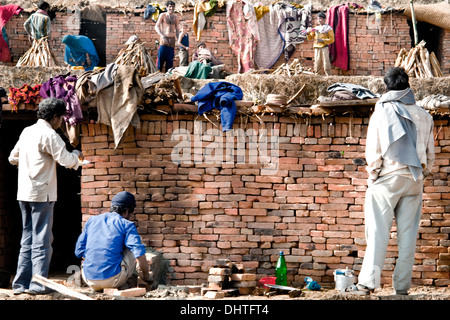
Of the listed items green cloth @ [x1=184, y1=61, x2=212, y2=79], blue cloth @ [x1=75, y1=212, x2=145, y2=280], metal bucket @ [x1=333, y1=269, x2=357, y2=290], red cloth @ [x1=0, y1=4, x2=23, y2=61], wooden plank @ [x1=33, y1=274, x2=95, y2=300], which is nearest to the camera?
wooden plank @ [x1=33, y1=274, x2=95, y2=300]

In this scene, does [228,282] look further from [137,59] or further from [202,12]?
[202,12]

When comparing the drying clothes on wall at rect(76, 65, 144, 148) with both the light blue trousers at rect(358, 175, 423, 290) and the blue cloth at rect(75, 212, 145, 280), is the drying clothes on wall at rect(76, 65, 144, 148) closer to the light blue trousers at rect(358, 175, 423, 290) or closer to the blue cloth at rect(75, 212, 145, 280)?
the blue cloth at rect(75, 212, 145, 280)

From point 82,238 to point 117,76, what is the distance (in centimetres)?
196

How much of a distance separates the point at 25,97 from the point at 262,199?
2882 millimetres

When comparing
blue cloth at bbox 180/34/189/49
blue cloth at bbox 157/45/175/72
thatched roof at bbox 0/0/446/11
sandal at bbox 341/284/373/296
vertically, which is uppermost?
thatched roof at bbox 0/0/446/11

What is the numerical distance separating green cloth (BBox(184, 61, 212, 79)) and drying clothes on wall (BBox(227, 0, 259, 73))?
4.83 feet

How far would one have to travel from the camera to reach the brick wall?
1115 cm

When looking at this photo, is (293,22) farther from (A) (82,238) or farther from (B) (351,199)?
(A) (82,238)

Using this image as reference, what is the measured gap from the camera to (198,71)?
31.2ft

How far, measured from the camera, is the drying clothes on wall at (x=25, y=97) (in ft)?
23.8

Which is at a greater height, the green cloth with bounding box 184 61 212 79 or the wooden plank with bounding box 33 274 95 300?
the green cloth with bounding box 184 61 212 79

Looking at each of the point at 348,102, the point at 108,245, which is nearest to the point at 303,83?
the point at 348,102

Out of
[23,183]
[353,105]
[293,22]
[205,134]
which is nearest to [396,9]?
[293,22]

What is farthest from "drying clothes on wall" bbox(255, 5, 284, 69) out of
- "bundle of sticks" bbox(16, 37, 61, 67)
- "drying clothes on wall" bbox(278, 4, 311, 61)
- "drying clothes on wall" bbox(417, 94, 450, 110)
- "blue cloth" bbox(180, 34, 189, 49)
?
"drying clothes on wall" bbox(417, 94, 450, 110)
